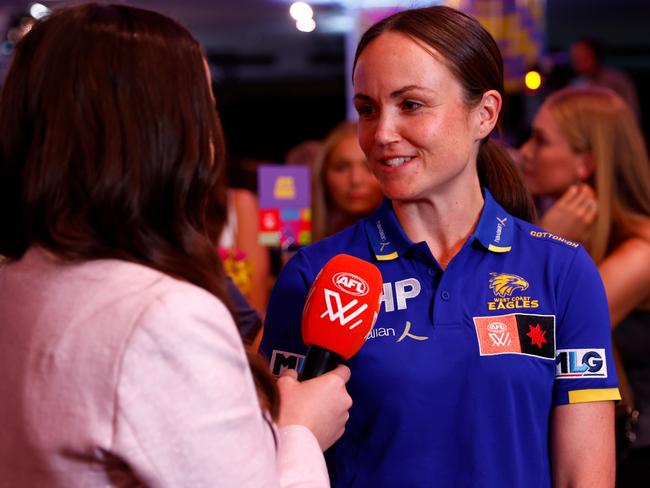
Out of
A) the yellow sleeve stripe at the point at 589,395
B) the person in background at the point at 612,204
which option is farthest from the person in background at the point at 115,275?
the person in background at the point at 612,204

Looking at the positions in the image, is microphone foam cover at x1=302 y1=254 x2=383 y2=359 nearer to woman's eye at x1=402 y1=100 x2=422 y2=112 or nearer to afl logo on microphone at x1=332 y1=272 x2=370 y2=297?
afl logo on microphone at x1=332 y1=272 x2=370 y2=297

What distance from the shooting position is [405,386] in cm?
162

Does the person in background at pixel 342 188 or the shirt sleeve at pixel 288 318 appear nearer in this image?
the shirt sleeve at pixel 288 318

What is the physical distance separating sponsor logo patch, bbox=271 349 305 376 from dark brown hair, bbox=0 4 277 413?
1.79 ft

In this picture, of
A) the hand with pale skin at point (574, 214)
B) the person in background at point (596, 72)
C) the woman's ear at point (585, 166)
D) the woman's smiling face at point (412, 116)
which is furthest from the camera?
the person in background at point (596, 72)

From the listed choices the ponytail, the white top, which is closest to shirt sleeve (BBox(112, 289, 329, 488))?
the white top

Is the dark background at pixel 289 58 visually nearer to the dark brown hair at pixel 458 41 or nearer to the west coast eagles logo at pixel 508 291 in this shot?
the dark brown hair at pixel 458 41

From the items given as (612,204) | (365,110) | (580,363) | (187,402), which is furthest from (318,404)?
(612,204)

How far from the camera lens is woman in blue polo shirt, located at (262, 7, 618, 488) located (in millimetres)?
1620

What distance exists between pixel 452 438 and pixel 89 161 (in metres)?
0.83

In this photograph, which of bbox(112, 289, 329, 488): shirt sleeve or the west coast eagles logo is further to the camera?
the west coast eagles logo

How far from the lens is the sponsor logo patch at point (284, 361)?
1733 millimetres

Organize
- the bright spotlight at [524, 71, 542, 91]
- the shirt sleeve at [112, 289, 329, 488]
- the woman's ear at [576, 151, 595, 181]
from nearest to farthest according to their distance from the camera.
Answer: the shirt sleeve at [112, 289, 329, 488] → the woman's ear at [576, 151, 595, 181] → the bright spotlight at [524, 71, 542, 91]

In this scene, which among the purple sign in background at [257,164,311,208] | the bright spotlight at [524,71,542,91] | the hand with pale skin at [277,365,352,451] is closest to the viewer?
the hand with pale skin at [277,365,352,451]
